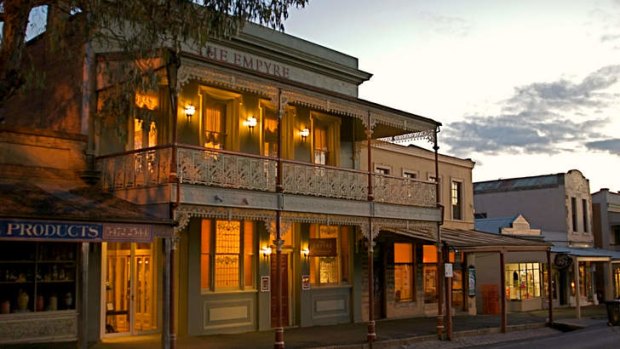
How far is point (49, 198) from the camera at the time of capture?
14.0m

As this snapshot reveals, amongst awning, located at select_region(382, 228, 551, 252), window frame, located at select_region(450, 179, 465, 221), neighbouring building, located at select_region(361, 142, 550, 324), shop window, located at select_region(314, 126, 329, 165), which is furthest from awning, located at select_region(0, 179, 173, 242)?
window frame, located at select_region(450, 179, 465, 221)

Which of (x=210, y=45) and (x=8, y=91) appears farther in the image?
(x=210, y=45)

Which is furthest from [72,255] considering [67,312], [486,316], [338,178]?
[486,316]

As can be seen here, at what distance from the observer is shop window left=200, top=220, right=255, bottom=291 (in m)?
19.0

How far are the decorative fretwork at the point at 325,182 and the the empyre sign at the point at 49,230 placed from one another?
5.35m

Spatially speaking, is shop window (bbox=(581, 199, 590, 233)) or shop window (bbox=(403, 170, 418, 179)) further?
shop window (bbox=(581, 199, 590, 233))

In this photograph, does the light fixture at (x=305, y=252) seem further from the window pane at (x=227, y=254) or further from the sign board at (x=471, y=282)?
the sign board at (x=471, y=282)

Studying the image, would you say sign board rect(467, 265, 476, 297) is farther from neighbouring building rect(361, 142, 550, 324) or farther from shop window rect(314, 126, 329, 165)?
shop window rect(314, 126, 329, 165)

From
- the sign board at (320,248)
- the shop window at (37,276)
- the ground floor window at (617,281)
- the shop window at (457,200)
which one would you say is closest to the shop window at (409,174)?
the shop window at (457,200)

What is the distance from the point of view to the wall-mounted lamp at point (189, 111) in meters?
18.5

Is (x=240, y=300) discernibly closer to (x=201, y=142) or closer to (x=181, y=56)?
(x=201, y=142)

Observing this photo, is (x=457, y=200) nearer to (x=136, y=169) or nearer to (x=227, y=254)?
(x=227, y=254)

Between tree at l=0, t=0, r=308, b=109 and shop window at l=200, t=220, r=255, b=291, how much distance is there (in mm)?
5983

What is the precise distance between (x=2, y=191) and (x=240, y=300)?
7.58 metres
